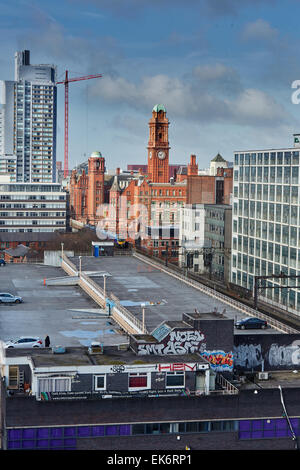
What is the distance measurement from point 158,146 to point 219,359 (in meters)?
132

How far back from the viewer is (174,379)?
113 feet

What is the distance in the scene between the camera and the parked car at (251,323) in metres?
51.3

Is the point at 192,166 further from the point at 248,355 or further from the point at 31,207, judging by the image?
the point at 248,355

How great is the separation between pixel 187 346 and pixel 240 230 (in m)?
62.2

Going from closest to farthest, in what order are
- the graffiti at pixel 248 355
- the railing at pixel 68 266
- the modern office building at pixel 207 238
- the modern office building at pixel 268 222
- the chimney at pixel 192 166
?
1. the graffiti at pixel 248 355
2. the railing at pixel 68 266
3. the modern office building at pixel 268 222
4. the modern office building at pixel 207 238
5. the chimney at pixel 192 166

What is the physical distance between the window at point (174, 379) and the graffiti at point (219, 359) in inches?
117

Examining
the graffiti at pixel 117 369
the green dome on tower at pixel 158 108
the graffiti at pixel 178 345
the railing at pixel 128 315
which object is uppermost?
the green dome on tower at pixel 158 108

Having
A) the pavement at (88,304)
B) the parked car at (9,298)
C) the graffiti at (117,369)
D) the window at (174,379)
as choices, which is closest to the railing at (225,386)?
the window at (174,379)

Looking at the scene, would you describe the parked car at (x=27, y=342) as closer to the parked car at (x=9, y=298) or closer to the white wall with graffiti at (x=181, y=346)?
the white wall with graffiti at (x=181, y=346)

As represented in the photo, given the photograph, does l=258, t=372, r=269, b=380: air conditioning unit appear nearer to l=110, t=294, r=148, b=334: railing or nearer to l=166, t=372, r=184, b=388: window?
l=166, t=372, r=184, b=388: window

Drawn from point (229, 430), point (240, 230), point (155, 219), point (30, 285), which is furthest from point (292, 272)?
point (155, 219)

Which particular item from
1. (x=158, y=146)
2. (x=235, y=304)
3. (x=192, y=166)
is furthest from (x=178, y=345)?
(x=192, y=166)

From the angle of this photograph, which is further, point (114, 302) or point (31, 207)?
point (31, 207)
